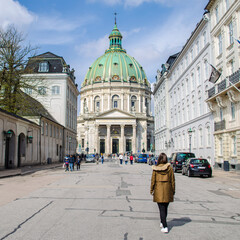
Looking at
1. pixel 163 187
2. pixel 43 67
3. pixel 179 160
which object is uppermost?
pixel 43 67

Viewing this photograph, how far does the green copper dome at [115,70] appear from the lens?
369ft

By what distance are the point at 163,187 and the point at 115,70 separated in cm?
10870

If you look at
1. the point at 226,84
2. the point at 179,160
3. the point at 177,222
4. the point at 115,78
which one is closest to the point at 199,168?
the point at 179,160

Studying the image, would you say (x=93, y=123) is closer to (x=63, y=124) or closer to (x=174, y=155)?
(x=63, y=124)

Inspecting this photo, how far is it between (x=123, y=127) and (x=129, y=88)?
1916 centimetres

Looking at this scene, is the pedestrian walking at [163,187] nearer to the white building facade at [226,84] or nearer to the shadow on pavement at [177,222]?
the shadow on pavement at [177,222]

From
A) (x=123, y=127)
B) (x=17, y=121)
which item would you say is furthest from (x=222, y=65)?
(x=123, y=127)

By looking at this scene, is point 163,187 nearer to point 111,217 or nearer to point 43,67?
point 111,217

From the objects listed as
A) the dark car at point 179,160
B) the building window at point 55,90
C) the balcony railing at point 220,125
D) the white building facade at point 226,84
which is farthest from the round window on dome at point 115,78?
the dark car at point 179,160

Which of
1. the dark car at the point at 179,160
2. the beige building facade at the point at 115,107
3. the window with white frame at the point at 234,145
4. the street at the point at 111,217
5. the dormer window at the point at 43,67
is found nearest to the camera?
the street at the point at 111,217

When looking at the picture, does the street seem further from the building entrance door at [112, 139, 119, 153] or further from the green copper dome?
the green copper dome

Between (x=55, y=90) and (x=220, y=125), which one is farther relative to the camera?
(x=55, y=90)

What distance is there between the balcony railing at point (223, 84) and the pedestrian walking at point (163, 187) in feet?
58.4

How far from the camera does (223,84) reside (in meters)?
26.0
